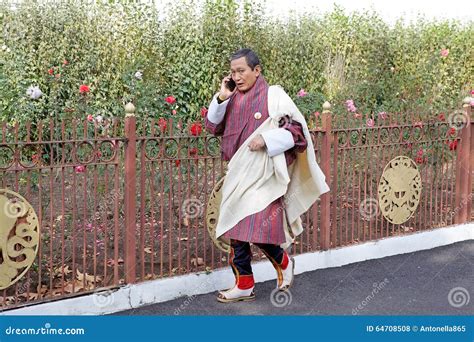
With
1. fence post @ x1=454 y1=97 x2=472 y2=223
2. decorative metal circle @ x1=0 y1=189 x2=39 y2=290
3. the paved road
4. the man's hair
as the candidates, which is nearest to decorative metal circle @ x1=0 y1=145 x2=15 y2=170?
decorative metal circle @ x1=0 y1=189 x2=39 y2=290

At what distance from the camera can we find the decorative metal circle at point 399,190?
6.81 m

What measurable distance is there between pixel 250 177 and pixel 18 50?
5.46 metres

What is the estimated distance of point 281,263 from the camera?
17.5 feet

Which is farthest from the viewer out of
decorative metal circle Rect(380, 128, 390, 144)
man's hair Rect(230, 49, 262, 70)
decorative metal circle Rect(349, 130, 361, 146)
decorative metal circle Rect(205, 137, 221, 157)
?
decorative metal circle Rect(380, 128, 390, 144)

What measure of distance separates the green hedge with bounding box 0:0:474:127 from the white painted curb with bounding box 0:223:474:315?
1822 millimetres

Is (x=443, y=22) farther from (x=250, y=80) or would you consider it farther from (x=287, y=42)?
(x=250, y=80)

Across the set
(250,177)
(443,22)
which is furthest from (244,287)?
(443,22)

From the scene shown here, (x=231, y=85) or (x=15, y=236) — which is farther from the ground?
(x=231, y=85)

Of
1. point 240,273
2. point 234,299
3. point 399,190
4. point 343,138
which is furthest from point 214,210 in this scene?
point 399,190

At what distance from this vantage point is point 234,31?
1037 centimetres

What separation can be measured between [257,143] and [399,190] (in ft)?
8.38

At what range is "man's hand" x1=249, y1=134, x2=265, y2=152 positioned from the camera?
4.84 meters

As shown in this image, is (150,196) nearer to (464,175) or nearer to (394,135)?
(394,135)

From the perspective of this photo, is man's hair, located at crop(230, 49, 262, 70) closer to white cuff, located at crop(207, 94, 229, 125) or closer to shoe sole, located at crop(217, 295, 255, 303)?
white cuff, located at crop(207, 94, 229, 125)
